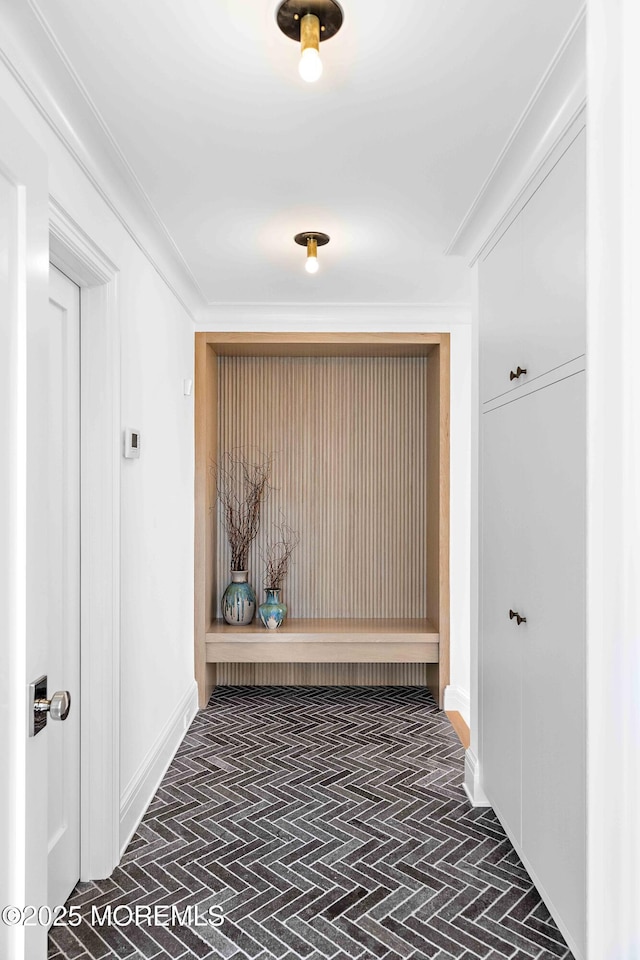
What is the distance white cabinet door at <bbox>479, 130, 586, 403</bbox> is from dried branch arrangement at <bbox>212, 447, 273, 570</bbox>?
2171 millimetres

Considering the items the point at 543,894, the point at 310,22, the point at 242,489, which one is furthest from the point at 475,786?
the point at 310,22

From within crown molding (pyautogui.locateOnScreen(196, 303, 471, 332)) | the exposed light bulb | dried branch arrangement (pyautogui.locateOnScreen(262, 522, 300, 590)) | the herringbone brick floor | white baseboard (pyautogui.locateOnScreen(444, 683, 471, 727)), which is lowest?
the herringbone brick floor

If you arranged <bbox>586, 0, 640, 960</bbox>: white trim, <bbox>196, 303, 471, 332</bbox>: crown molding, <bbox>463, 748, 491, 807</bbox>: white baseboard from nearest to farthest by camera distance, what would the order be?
1. <bbox>586, 0, 640, 960</bbox>: white trim
2. <bbox>463, 748, 491, 807</bbox>: white baseboard
3. <bbox>196, 303, 471, 332</bbox>: crown molding

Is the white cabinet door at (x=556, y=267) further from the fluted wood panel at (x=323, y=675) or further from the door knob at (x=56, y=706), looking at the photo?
the fluted wood panel at (x=323, y=675)

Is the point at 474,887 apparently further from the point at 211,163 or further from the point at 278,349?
the point at 278,349

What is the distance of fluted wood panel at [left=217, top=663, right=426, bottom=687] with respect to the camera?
464 cm

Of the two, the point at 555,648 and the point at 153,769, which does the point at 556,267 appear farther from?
the point at 153,769

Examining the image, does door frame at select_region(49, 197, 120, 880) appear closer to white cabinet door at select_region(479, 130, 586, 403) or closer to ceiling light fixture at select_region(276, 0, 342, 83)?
ceiling light fixture at select_region(276, 0, 342, 83)

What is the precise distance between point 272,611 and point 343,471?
1089 mm

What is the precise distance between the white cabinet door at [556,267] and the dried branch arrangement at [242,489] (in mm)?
2583

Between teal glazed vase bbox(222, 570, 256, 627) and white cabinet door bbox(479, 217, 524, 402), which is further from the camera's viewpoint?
Result: teal glazed vase bbox(222, 570, 256, 627)

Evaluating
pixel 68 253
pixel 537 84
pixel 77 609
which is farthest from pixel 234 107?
pixel 77 609

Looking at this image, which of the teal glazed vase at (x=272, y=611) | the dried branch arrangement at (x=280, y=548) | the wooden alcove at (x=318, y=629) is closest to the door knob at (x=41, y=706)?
the wooden alcove at (x=318, y=629)

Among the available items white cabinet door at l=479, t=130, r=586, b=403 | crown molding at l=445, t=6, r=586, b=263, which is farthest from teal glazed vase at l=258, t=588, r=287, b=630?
crown molding at l=445, t=6, r=586, b=263
